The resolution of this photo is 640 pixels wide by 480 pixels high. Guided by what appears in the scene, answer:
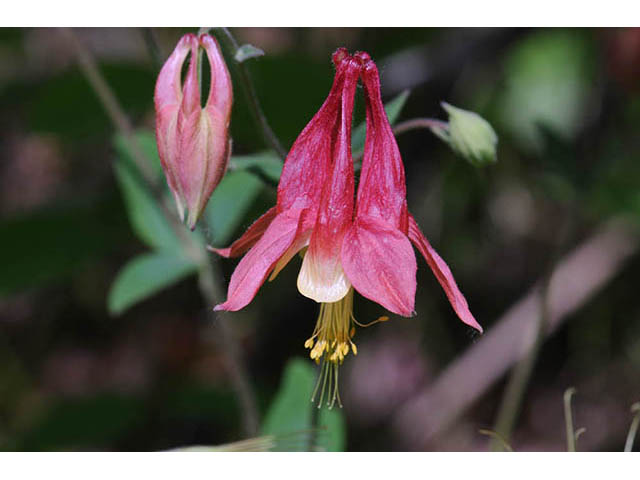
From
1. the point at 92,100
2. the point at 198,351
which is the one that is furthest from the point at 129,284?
the point at 198,351

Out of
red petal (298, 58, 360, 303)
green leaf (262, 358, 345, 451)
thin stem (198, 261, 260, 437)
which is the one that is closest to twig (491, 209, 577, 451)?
green leaf (262, 358, 345, 451)

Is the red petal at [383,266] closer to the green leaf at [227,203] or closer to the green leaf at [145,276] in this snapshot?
the green leaf at [145,276]

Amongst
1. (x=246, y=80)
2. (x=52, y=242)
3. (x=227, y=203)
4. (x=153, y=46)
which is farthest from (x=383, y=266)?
(x=52, y=242)

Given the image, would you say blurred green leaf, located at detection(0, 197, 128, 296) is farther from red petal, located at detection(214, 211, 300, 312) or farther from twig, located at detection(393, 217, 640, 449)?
red petal, located at detection(214, 211, 300, 312)

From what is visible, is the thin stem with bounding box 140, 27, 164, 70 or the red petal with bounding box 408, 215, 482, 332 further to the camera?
the thin stem with bounding box 140, 27, 164, 70

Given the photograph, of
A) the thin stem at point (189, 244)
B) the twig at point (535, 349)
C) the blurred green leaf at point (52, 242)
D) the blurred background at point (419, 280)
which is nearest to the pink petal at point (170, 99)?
the thin stem at point (189, 244)

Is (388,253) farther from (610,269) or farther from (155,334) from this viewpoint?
(155,334)
